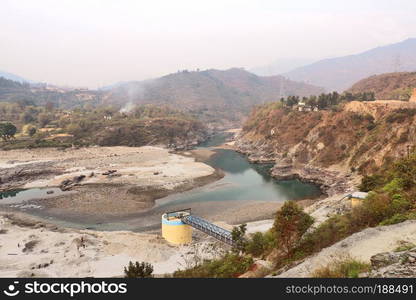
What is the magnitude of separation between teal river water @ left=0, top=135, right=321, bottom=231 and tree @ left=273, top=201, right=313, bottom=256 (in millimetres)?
24518

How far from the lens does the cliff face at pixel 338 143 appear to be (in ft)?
190

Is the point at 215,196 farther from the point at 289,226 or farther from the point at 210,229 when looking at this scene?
the point at 289,226

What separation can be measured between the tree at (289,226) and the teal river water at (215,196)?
24518 mm

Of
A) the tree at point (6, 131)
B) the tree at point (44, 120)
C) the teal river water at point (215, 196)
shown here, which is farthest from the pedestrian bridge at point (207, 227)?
the tree at point (44, 120)

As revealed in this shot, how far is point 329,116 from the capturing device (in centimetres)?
7819

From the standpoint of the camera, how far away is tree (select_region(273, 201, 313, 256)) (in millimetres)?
19203

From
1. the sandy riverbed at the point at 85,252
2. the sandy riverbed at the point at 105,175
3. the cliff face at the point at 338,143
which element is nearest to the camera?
the sandy riverbed at the point at 85,252

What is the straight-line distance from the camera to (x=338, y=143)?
69.6m

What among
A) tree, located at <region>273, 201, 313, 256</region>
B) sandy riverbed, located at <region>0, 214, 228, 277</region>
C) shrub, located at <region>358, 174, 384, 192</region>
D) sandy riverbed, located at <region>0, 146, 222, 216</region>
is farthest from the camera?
sandy riverbed, located at <region>0, 146, 222, 216</region>

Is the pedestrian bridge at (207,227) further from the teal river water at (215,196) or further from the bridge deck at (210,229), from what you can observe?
the teal river water at (215,196)

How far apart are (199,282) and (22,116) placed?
155 m

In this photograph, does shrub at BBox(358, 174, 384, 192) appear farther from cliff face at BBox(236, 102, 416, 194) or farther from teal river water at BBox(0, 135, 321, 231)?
teal river water at BBox(0, 135, 321, 231)

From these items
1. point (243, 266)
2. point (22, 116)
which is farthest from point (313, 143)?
point (22, 116)

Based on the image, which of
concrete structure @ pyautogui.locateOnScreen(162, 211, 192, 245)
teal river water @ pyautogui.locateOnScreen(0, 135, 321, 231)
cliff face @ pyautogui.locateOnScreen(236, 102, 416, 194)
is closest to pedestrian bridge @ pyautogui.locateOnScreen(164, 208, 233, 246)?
concrete structure @ pyautogui.locateOnScreen(162, 211, 192, 245)
